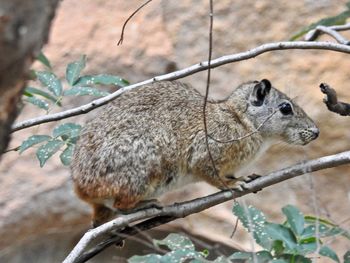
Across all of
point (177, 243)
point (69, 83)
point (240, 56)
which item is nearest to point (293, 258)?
point (177, 243)

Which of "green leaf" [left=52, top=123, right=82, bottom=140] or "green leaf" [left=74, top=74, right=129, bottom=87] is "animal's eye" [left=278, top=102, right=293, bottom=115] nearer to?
"green leaf" [left=74, top=74, right=129, bottom=87]

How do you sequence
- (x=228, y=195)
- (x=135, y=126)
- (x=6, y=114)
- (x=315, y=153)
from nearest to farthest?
(x=6, y=114) → (x=228, y=195) → (x=135, y=126) → (x=315, y=153)

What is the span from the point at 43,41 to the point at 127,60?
4.33 m

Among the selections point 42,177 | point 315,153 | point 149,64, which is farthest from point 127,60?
point 315,153

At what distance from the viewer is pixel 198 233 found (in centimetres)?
584

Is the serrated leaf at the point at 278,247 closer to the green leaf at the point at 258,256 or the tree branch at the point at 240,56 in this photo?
the green leaf at the point at 258,256

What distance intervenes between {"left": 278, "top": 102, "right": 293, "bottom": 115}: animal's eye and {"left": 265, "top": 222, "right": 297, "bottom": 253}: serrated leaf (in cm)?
136

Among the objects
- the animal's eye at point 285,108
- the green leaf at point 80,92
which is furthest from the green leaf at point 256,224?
the animal's eye at point 285,108

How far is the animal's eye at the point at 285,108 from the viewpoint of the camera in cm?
427

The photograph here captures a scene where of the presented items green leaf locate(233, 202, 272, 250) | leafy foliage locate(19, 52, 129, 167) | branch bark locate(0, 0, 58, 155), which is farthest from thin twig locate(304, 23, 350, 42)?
branch bark locate(0, 0, 58, 155)

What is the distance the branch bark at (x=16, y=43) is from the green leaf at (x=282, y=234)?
5.22ft

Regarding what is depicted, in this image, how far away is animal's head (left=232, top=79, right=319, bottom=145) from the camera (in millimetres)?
4236

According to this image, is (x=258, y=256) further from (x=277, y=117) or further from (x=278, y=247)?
(x=277, y=117)

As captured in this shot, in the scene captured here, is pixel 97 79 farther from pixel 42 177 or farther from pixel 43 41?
pixel 43 41
